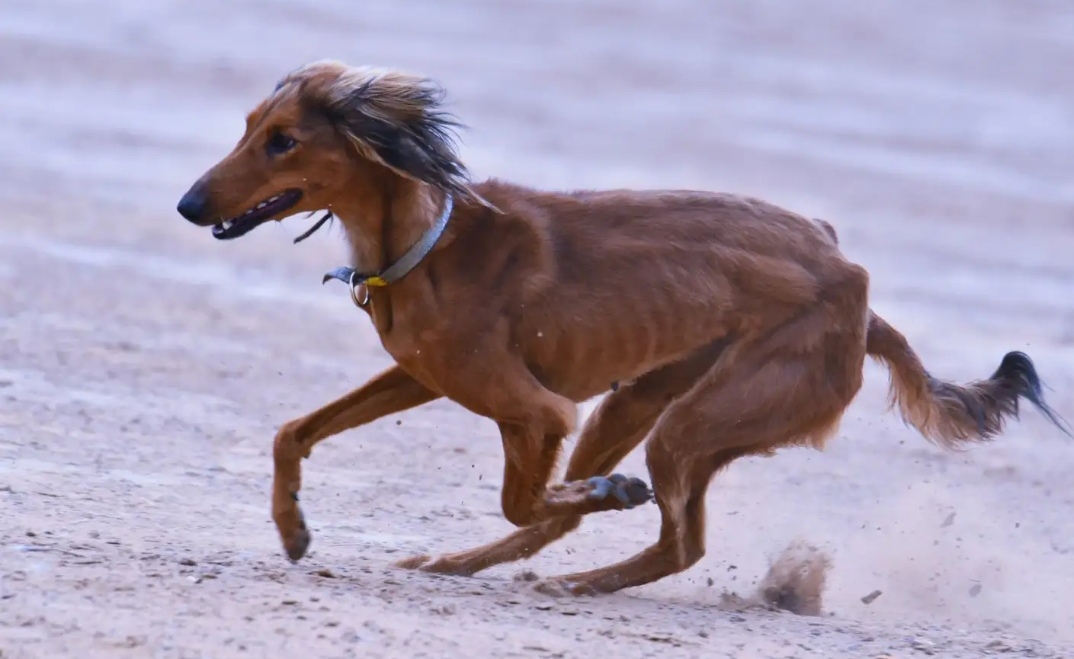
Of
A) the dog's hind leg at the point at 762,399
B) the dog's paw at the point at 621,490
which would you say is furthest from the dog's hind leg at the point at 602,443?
the dog's paw at the point at 621,490

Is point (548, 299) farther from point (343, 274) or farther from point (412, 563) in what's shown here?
point (412, 563)

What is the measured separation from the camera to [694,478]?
582 cm

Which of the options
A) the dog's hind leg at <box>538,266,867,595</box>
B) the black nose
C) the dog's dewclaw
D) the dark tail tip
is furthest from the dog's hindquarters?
the black nose

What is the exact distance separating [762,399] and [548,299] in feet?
2.52

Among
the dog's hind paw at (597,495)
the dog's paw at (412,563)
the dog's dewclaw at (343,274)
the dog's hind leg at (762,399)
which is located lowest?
the dog's paw at (412,563)

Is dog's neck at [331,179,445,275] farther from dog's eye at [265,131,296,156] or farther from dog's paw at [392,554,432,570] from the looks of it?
dog's paw at [392,554,432,570]

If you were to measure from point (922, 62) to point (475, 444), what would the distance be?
12.0 metres

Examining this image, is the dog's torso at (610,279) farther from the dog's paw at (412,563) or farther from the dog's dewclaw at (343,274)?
the dog's paw at (412,563)

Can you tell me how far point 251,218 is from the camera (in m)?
5.37

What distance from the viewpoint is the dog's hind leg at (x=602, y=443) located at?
6.02m

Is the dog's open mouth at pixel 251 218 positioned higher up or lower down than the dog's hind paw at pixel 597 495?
higher up

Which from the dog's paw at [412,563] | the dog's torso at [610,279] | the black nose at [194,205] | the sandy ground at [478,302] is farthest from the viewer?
the dog's paw at [412,563]

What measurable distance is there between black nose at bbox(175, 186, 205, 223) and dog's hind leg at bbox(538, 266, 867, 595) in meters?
1.60

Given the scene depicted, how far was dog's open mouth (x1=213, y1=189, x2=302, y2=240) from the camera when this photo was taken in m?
5.36
